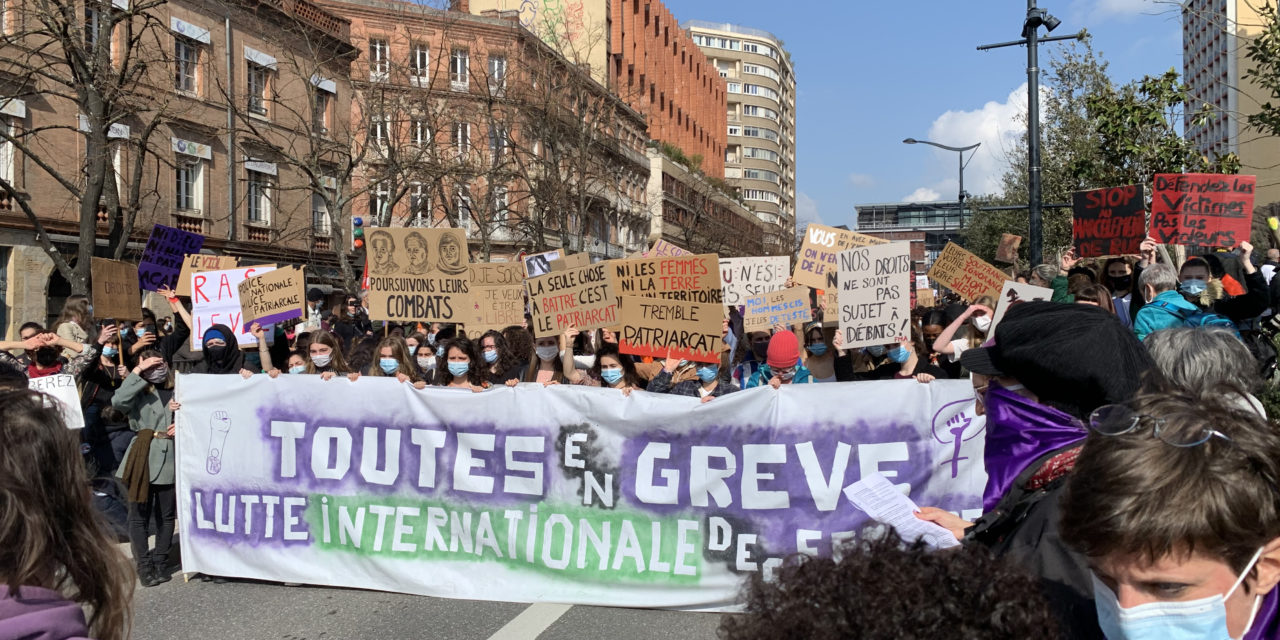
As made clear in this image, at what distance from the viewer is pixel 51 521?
185 cm

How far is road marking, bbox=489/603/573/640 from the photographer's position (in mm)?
5230

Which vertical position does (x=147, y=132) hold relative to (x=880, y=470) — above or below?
above

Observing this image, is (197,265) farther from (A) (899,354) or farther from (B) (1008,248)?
(B) (1008,248)

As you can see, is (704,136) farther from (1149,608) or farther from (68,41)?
(1149,608)

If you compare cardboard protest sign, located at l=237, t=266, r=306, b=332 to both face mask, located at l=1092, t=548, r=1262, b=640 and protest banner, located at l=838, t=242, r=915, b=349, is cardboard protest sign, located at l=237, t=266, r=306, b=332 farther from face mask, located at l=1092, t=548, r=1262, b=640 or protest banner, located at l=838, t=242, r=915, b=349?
face mask, located at l=1092, t=548, r=1262, b=640

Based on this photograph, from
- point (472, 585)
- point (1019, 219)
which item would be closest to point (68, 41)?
point (472, 585)

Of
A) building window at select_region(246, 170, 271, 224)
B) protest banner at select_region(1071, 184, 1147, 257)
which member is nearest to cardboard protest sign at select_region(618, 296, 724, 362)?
protest banner at select_region(1071, 184, 1147, 257)

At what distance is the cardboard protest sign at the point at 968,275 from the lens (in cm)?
962

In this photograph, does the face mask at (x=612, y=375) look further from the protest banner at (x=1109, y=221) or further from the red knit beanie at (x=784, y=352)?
the protest banner at (x=1109, y=221)

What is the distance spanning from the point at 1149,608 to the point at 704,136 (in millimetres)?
86254

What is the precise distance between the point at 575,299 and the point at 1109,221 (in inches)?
231

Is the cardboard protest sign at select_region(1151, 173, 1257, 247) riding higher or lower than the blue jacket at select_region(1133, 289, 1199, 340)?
higher

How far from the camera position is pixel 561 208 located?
26766 millimetres

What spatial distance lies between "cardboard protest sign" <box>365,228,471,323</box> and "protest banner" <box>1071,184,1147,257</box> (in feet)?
20.9
